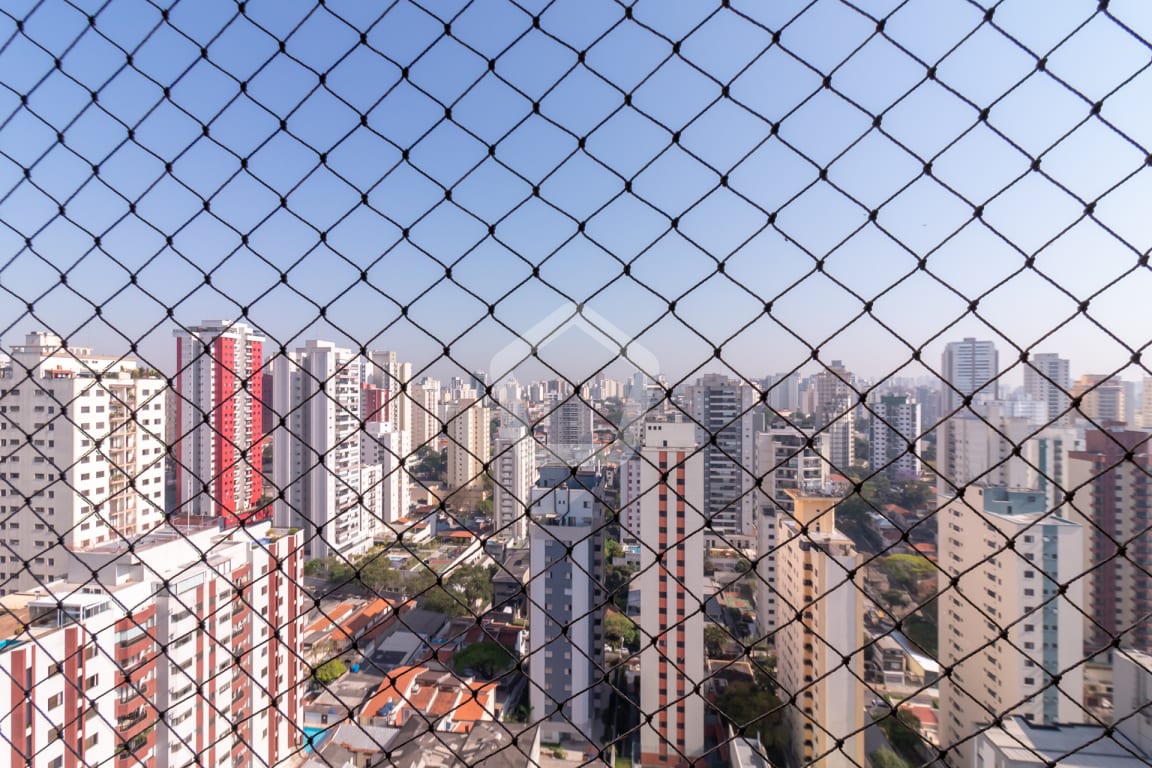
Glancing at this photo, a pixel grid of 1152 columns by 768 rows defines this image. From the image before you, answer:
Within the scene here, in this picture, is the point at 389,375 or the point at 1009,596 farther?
the point at 1009,596

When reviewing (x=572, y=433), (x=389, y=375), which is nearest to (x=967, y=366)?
(x=389, y=375)

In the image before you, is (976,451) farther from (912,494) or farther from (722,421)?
(722,421)

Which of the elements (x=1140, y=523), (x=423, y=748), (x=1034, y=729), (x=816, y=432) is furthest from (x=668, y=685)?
(x=816, y=432)

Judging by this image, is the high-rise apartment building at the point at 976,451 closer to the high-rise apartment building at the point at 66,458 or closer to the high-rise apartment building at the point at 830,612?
the high-rise apartment building at the point at 830,612

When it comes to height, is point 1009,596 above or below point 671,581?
above

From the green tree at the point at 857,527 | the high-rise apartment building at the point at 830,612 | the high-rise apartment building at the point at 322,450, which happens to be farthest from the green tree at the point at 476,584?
the green tree at the point at 857,527

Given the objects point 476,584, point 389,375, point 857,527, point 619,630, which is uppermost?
point 389,375

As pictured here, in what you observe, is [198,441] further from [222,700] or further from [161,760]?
[161,760]
